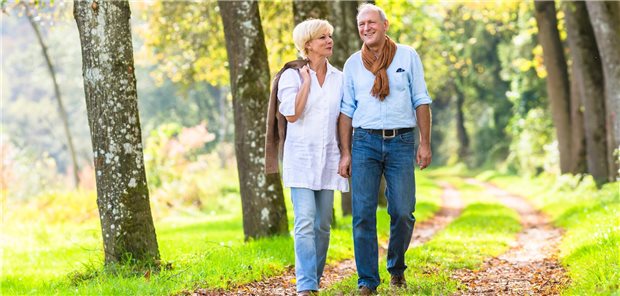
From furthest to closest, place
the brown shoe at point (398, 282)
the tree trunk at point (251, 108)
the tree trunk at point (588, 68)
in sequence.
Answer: the tree trunk at point (588, 68) → the tree trunk at point (251, 108) → the brown shoe at point (398, 282)

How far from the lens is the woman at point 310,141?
688 centimetres

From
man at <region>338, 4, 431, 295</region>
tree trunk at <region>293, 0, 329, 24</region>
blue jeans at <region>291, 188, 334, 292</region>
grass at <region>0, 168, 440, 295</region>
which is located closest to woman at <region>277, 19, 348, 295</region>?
blue jeans at <region>291, 188, 334, 292</region>

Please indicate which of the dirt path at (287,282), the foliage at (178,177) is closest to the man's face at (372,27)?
the dirt path at (287,282)

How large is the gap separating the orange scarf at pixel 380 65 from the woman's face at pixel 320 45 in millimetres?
320

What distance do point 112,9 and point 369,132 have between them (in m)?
3.09

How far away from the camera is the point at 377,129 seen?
22.9 ft

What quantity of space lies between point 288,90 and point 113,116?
2.29 meters

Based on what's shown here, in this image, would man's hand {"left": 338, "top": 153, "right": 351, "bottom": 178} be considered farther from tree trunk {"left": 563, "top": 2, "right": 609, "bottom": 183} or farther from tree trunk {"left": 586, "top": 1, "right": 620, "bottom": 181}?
tree trunk {"left": 563, "top": 2, "right": 609, "bottom": 183}

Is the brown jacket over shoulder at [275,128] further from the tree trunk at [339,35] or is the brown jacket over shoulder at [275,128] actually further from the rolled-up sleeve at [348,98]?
the tree trunk at [339,35]

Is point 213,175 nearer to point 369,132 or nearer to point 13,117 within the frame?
point 369,132

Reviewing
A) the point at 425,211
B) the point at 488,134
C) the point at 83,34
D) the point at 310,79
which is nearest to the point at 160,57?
the point at 425,211

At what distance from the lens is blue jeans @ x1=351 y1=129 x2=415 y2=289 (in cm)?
700

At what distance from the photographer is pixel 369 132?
23.0ft

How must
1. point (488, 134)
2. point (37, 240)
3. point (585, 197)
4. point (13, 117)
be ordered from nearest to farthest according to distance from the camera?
point (37, 240), point (585, 197), point (488, 134), point (13, 117)
